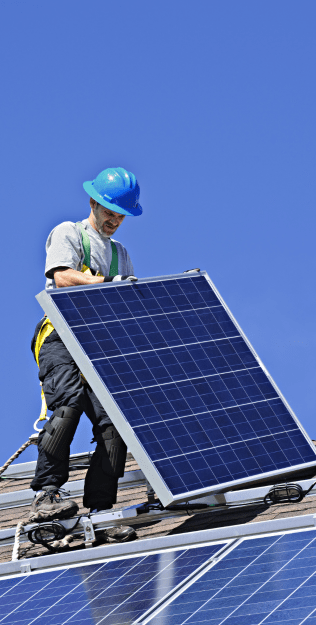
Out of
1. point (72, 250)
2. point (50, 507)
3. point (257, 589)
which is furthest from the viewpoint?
point (72, 250)

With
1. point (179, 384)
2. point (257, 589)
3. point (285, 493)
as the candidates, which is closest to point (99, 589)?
point (257, 589)

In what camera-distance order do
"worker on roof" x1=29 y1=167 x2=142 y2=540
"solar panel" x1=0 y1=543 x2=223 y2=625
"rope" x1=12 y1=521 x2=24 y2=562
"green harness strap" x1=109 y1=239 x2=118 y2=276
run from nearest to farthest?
"solar panel" x1=0 y1=543 x2=223 y2=625, "rope" x1=12 y1=521 x2=24 y2=562, "worker on roof" x1=29 y1=167 x2=142 y2=540, "green harness strap" x1=109 y1=239 x2=118 y2=276

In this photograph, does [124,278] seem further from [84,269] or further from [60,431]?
[60,431]

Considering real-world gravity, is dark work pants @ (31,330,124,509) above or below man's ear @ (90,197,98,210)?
below

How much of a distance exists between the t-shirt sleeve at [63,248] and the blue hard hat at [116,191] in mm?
366

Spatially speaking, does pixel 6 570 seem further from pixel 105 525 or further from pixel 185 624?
pixel 185 624

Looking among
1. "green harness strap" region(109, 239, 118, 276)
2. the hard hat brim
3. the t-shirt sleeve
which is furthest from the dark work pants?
the hard hat brim

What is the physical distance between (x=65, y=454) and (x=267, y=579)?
2.32 metres

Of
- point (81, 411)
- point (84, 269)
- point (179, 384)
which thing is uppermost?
point (84, 269)

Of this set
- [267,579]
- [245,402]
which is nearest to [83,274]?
[245,402]

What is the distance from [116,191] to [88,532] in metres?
2.73

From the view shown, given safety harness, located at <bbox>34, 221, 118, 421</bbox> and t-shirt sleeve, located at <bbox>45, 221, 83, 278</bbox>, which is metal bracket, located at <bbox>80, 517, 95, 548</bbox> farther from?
t-shirt sleeve, located at <bbox>45, 221, 83, 278</bbox>

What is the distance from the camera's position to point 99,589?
193 inches

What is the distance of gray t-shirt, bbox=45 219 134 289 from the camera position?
6.94 meters
